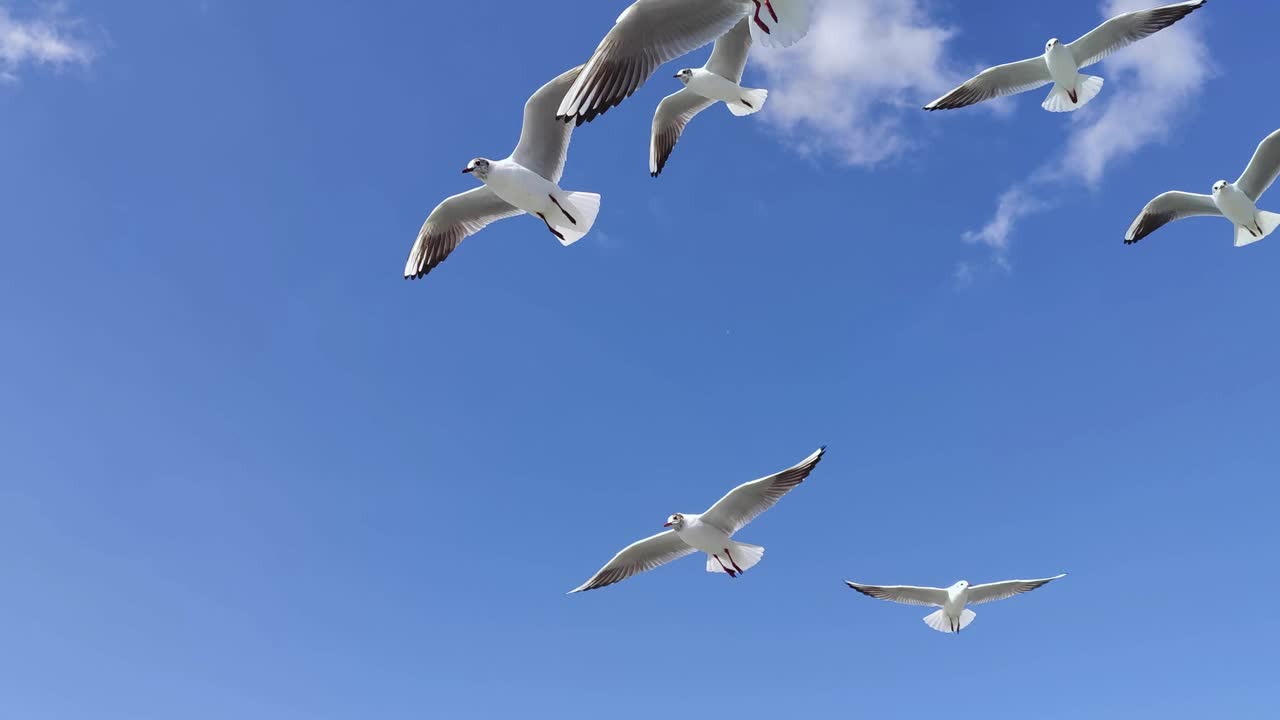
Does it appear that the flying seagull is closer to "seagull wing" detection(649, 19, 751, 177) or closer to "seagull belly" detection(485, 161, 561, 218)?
"seagull wing" detection(649, 19, 751, 177)

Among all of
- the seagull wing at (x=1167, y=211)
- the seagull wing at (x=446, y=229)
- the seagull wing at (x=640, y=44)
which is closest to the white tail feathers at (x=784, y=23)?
the seagull wing at (x=640, y=44)

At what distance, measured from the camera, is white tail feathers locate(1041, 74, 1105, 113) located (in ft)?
49.5

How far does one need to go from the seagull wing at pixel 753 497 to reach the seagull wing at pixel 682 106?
4.74 metres

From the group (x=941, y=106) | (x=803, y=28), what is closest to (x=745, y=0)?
(x=803, y=28)

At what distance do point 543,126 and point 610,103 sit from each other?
2713 mm

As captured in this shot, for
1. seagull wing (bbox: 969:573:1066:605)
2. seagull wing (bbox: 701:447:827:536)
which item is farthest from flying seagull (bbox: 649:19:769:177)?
seagull wing (bbox: 969:573:1066:605)

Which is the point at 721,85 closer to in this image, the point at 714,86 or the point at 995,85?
the point at 714,86

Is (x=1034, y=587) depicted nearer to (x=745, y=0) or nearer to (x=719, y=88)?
(x=719, y=88)

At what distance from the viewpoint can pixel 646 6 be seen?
796 cm

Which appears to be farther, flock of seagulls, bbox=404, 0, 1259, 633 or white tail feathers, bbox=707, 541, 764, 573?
white tail feathers, bbox=707, 541, 764, 573

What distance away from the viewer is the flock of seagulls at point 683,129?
26.2 feet

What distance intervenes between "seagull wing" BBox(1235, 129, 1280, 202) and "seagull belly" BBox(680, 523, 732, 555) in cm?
868

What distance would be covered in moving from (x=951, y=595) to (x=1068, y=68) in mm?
7417

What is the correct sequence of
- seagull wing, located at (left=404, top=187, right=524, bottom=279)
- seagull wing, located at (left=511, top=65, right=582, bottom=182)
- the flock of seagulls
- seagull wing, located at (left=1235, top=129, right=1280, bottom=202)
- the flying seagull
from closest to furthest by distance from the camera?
the flock of seagulls, seagull wing, located at (left=511, top=65, right=582, bottom=182), seagull wing, located at (left=404, top=187, right=524, bottom=279), the flying seagull, seagull wing, located at (left=1235, top=129, right=1280, bottom=202)
